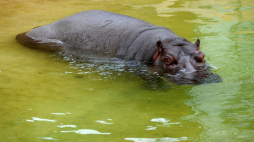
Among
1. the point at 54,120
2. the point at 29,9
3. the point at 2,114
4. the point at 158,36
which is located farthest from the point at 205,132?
the point at 29,9

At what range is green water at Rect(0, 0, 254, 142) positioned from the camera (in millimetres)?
3252

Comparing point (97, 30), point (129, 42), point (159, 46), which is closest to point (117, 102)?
point (159, 46)

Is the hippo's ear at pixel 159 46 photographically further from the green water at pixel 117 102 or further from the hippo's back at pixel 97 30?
the hippo's back at pixel 97 30

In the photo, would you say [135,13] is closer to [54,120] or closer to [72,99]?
[72,99]

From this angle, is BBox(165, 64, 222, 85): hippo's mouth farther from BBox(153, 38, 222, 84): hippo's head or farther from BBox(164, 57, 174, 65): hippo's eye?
BBox(164, 57, 174, 65): hippo's eye

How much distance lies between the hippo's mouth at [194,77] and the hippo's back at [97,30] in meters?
1.57

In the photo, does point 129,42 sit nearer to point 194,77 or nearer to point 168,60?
point 168,60

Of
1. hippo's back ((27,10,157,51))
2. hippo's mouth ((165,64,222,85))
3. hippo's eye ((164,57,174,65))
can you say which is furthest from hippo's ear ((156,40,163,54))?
hippo's back ((27,10,157,51))

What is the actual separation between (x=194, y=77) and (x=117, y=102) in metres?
1.10

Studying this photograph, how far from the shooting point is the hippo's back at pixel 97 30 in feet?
19.9

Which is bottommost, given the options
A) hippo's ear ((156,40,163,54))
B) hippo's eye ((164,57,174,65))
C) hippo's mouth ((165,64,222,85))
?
hippo's mouth ((165,64,222,85))

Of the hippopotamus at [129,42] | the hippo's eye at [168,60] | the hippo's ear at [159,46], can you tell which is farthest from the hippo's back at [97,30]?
the hippo's eye at [168,60]

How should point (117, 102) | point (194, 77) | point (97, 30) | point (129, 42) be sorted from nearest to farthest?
point (117, 102) < point (194, 77) < point (129, 42) < point (97, 30)

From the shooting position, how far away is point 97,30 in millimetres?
6332
